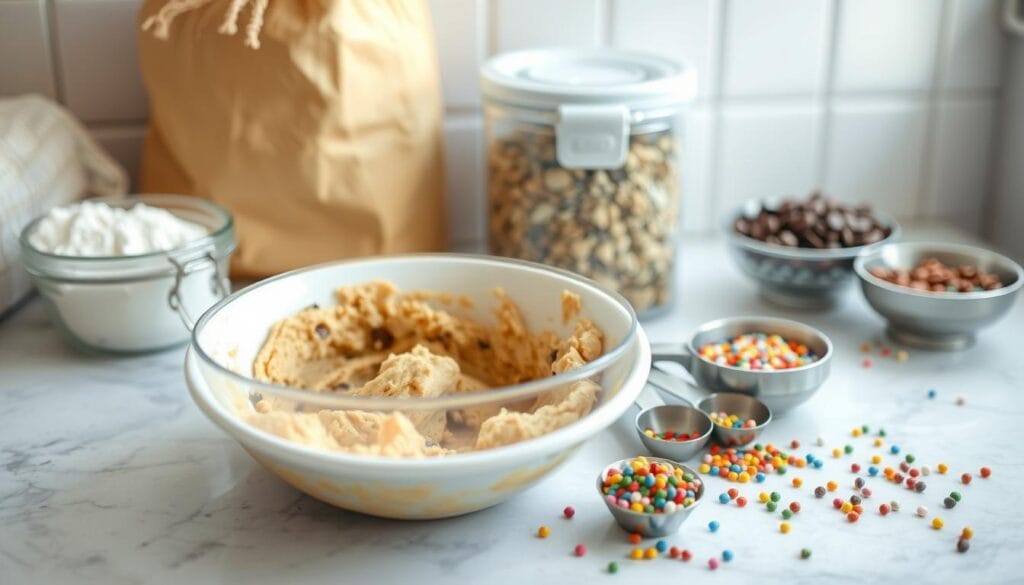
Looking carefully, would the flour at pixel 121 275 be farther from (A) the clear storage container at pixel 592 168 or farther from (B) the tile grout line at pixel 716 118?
(B) the tile grout line at pixel 716 118

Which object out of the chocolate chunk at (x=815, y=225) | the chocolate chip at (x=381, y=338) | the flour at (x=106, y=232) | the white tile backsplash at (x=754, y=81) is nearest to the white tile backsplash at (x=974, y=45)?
the white tile backsplash at (x=754, y=81)

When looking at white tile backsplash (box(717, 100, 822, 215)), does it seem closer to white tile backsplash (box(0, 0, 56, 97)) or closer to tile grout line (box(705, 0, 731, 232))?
tile grout line (box(705, 0, 731, 232))

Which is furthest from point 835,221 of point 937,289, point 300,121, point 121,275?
point 121,275

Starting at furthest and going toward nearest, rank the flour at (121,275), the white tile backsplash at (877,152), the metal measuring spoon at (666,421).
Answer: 1. the white tile backsplash at (877,152)
2. the flour at (121,275)
3. the metal measuring spoon at (666,421)

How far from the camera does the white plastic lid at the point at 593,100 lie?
36.9 inches

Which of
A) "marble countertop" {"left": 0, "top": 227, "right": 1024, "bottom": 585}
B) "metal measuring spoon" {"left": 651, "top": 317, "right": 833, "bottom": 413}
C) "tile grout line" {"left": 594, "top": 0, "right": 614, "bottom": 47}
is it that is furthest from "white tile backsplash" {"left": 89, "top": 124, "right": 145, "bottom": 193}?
"metal measuring spoon" {"left": 651, "top": 317, "right": 833, "bottom": 413}

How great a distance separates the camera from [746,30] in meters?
1.17

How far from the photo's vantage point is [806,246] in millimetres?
1056

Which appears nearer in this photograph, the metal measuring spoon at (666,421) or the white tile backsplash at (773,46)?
the metal measuring spoon at (666,421)

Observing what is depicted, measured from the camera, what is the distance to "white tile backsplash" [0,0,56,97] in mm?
1070

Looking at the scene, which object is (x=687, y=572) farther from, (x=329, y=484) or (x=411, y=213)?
(x=411, y=213)

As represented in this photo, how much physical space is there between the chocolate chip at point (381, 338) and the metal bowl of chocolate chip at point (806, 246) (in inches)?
14.8

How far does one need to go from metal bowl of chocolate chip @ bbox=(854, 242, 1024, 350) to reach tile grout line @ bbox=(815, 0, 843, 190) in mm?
210

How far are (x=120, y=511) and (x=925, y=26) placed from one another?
1005 mm
